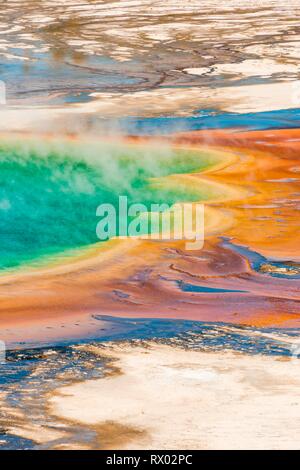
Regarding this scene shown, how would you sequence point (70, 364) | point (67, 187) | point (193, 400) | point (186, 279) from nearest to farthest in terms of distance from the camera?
point (193, 400), point (70, 364), point (186, 279), point (67, 187)

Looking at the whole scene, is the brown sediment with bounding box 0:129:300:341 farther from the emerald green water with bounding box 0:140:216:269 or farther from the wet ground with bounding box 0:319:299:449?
the emerald green water with bounding box 0:140:216:269

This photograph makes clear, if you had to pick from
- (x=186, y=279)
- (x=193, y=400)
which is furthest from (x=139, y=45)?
(x=193, y=400)

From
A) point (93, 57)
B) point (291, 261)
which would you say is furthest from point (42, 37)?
point (291, 261)

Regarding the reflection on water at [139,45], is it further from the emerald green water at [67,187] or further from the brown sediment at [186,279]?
the brown sediment at [186,279]

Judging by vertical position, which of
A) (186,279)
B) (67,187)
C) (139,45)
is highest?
(139,45)

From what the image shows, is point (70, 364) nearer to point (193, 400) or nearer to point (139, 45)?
point (193, 400)

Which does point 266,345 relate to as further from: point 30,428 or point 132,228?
point 132,228

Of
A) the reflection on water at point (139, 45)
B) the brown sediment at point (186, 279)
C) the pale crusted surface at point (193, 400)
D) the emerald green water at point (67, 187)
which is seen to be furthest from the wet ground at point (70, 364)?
the reflection on water at point (139, 45)
